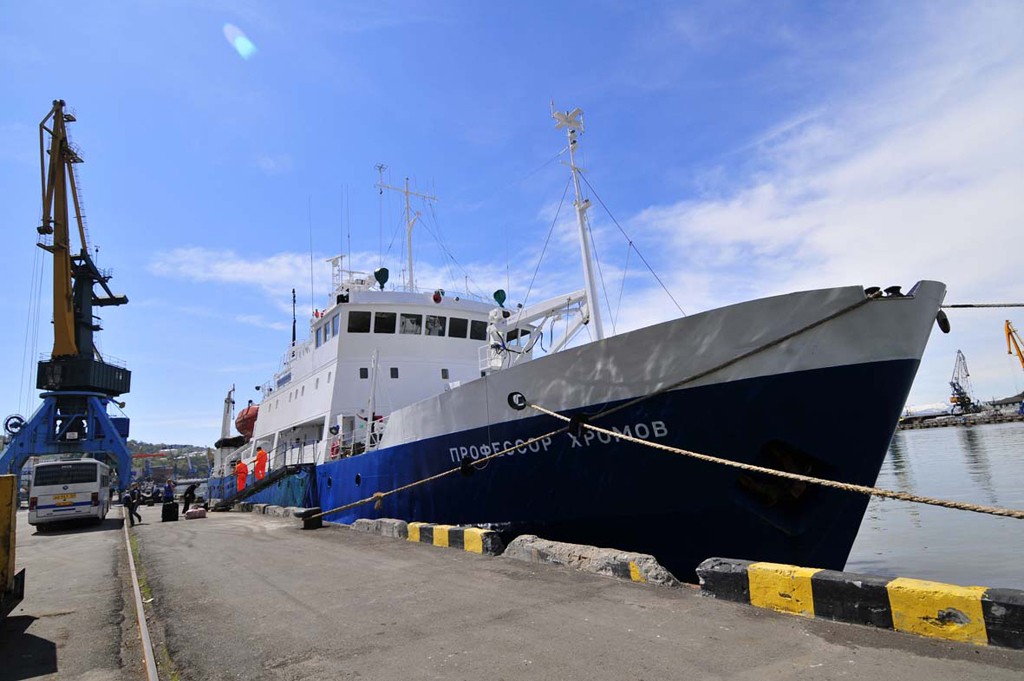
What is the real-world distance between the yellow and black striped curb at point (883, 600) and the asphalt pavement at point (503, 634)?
94 millimetres

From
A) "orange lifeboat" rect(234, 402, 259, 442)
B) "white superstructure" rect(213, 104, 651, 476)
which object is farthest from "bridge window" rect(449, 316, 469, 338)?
"orange lifeboat" rect(234, 402, 259, 442)

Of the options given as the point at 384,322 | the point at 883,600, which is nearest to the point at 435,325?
the point at 384,322

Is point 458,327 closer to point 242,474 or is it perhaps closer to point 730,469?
point 730,469

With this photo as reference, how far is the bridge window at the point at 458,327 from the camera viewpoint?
15.1m

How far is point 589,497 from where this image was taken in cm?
691

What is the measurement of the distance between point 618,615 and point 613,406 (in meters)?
2.71

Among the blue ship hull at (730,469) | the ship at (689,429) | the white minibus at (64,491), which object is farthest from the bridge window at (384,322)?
the white minibus at (64,491)

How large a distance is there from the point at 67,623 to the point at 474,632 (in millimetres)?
3884

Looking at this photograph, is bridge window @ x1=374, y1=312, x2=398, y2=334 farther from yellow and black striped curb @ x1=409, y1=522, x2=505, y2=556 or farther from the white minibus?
the white minibus

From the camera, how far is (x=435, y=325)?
14891mm

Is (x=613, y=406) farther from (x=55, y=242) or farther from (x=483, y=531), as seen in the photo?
(x=55, y=242)

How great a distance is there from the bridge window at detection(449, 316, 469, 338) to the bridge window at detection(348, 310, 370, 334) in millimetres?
2123

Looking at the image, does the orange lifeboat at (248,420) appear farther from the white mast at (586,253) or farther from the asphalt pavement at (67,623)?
the white mast at (586,253)

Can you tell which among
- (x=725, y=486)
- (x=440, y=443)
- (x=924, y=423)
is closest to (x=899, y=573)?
(x=725, y=486)
